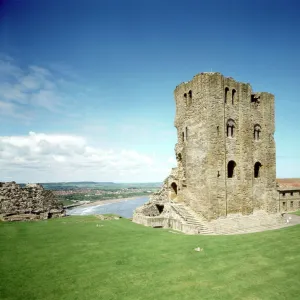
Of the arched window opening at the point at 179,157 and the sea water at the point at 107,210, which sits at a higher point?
the arched window opening at the point at 179,157

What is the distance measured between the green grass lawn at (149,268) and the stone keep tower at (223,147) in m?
7.21

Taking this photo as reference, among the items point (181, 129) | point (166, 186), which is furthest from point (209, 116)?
point (166, 186)

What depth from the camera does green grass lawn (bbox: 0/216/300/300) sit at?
27.9 feet

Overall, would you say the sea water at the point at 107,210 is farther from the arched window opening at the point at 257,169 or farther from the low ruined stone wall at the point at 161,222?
the arched window opening at the point at 257,169

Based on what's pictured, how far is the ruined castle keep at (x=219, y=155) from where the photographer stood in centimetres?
2178

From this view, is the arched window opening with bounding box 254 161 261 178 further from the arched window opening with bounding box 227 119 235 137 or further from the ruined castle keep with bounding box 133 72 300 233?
the arched window opening with bounding box 227 119 235 137

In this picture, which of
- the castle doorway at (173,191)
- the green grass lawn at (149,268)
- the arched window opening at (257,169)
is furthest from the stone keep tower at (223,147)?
the green grass lawn at (149,268)

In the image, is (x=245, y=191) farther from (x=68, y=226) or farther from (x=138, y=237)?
(x=68, y=226)

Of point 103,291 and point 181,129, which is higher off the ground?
point 181,129

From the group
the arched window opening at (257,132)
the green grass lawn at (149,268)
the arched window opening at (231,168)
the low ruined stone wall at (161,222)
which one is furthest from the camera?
the arched window opening at (257,132)

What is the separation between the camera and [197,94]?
76.0ft

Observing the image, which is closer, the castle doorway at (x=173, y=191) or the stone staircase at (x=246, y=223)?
the stone staircase at (x=246, y=223)

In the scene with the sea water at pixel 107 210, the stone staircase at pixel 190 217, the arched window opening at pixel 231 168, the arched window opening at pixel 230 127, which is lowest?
the sea water at pixel 107 210

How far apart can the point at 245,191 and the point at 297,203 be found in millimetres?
21967
